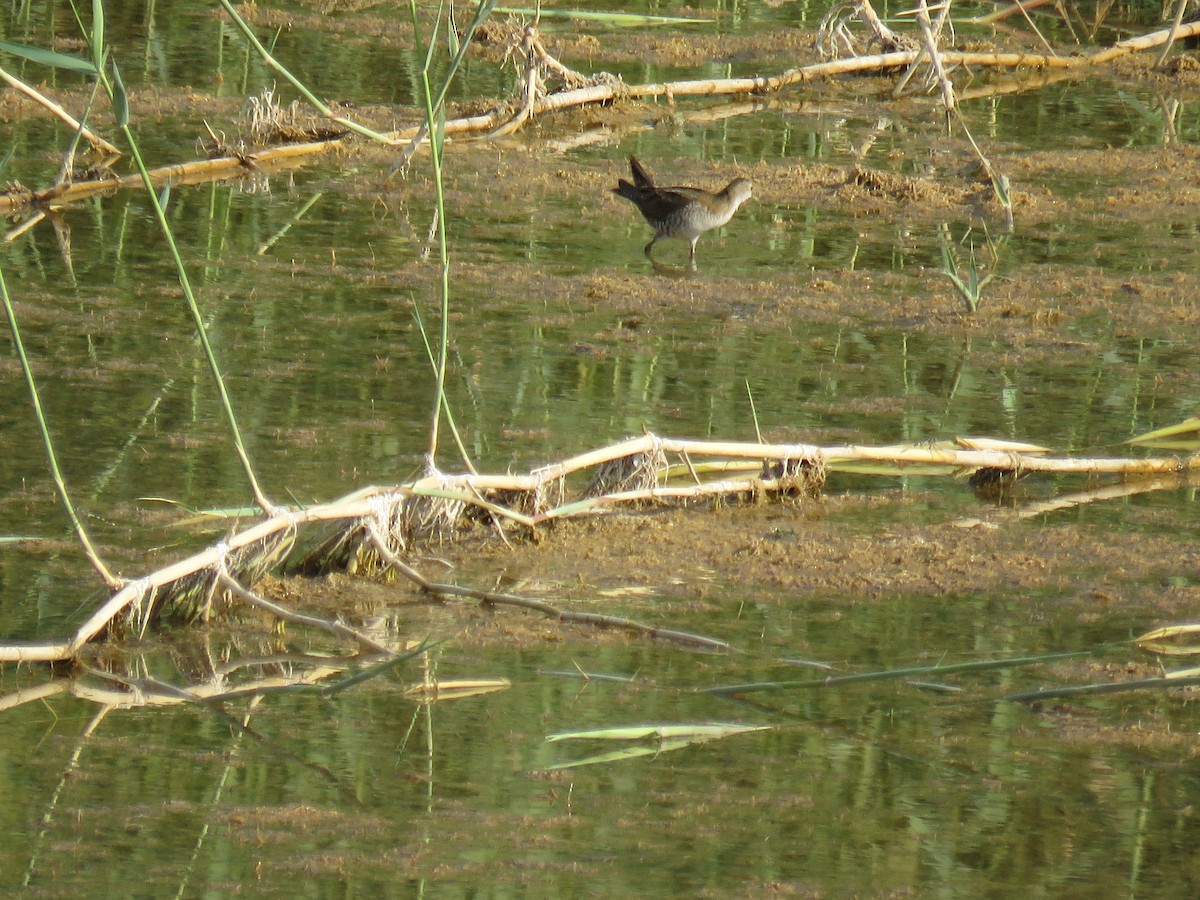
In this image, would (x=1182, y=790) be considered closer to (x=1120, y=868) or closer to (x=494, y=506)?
(x=1120, y=868)

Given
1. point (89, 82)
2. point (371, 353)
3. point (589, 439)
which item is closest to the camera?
point (589, 439)

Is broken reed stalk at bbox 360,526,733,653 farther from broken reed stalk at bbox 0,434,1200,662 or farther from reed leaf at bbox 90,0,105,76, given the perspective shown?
reed leaf at bbox 90,0,105,76

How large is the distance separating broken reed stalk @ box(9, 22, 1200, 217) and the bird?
0.83 m

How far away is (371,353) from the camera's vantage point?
6.41m

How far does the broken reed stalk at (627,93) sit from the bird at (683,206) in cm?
83

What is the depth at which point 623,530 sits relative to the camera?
495 cm

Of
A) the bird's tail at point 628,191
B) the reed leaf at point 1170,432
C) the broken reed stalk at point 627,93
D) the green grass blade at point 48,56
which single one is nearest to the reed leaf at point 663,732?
the green grass blade at point 48,56

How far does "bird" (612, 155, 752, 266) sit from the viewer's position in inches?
303

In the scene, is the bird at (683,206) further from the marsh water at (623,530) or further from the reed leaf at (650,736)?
the reed leaf at (650,736)

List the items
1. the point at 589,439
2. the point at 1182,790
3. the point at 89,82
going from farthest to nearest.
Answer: the point at 89,82, the point at 589,439, the point at 1182,790

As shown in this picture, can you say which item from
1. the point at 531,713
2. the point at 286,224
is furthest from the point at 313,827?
the point at 286,224

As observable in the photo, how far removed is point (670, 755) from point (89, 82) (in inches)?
293

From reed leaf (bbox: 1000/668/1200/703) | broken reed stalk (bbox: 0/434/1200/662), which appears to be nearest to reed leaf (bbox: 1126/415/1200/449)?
broken reed stalk (bbox: 0/434/1200/662)

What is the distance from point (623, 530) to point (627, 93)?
19.0 ft
